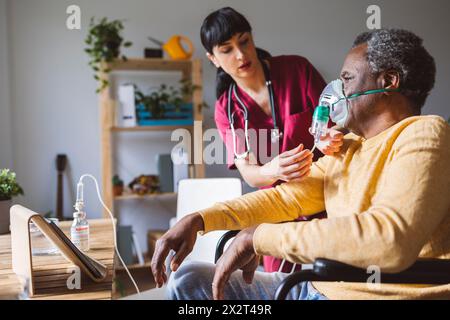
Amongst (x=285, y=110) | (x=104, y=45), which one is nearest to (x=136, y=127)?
(x=104, y=45)

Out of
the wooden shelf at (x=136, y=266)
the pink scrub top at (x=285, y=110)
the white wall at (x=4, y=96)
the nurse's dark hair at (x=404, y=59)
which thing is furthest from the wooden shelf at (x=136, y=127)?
the nurse's dark hair at (x=404, y=59)

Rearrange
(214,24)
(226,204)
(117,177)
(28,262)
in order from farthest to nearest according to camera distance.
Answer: (117,177), (214,24), (226,204), (28,262)

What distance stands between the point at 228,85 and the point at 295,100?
0.26 m

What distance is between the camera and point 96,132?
3.34 meters

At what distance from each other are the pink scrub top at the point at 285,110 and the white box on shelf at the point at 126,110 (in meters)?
1.53

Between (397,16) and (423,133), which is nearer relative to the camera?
(423,133)

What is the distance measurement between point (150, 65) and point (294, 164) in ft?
7.34

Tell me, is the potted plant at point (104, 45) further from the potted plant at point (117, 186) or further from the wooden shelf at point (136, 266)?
the wooden shelf at point (136, 266)

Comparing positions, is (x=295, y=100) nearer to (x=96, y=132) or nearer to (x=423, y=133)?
(x=423, y=133)

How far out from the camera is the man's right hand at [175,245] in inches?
40.4

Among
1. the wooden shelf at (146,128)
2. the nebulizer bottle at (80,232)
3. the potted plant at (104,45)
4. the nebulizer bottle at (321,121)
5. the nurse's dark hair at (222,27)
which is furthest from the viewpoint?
the wooden shelf at (146,128)

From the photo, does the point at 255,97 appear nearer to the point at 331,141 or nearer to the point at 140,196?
the point at 331,141
